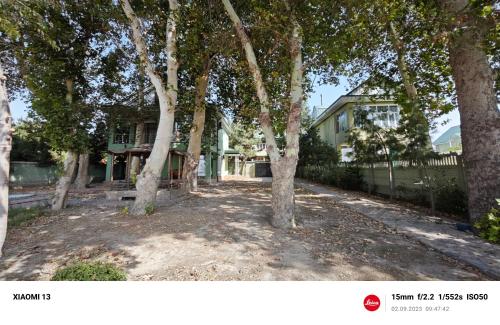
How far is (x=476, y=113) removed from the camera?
5.15m

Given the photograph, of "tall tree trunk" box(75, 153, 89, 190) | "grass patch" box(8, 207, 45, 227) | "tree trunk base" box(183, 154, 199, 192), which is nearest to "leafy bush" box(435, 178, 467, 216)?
"tree trunk base" box(183, 154, 199, 192)

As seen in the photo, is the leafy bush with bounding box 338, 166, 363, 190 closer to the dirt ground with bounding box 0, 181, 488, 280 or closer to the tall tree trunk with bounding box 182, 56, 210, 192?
the dirt ground with bounding box 0, 181, 488, 280

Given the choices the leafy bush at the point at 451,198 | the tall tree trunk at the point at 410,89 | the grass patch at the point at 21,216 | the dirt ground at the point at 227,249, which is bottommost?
the dirt ground at the point at 227,249

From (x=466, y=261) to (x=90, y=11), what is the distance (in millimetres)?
11931

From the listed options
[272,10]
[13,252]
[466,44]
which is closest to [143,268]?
[13,252]

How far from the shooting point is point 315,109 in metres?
32.9

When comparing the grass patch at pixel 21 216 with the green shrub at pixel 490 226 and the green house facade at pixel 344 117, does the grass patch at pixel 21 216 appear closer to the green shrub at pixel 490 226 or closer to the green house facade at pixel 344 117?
the green shrub at pixel 490 226

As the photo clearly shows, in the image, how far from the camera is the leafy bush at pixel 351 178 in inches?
521

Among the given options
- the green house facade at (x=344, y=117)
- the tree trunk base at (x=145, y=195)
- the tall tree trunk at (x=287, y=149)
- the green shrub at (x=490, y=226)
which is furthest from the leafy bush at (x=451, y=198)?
the tree trunk base at (x=145, y=195)
